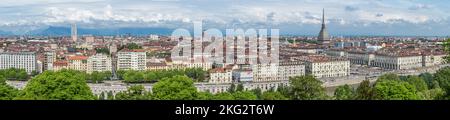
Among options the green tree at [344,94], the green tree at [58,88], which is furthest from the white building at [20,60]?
the green tree at [58,88]

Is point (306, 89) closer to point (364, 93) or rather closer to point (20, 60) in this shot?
point (364, 93)

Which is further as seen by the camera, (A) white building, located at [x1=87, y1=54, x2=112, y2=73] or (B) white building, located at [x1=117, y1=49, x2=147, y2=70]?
(B) white building, located at [x1=117, y1=49, x2=147, y2=70]

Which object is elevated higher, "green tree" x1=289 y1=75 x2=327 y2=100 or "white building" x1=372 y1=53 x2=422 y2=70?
"green tree" x1=289 y1=75 x2=327 y2=100

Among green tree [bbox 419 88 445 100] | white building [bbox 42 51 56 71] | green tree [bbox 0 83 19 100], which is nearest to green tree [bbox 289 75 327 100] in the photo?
green tree [bbox 419 88 445 100]

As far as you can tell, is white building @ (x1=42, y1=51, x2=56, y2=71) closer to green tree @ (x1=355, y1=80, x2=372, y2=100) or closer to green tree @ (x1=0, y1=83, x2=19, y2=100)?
green tree @ (x1=0, y1=83, x2=19, y2=100)

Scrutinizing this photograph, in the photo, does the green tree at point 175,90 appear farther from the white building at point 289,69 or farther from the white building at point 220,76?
the white building at point 289,69
